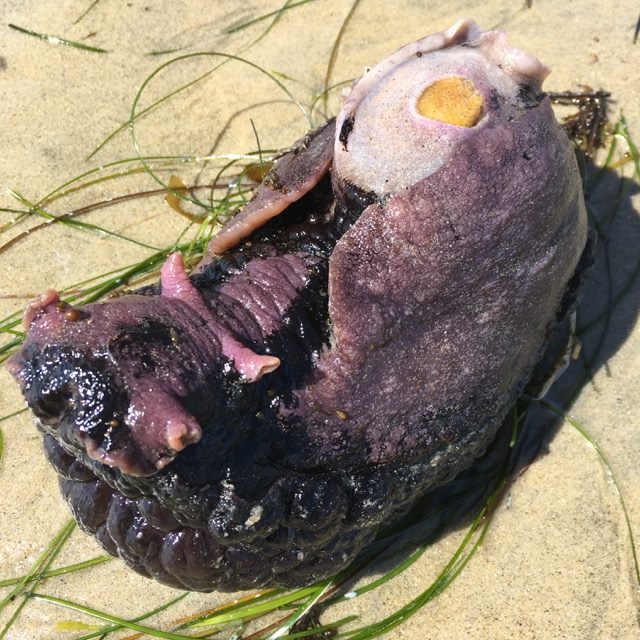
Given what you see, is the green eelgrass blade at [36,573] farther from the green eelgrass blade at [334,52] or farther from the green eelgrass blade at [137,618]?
the green eelgrass blade at [334,52]

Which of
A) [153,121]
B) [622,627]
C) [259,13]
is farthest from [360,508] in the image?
[259,13]

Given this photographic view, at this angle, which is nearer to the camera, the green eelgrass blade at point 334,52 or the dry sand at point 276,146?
the dry sand at point 276,146

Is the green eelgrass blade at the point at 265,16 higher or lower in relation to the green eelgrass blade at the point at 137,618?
higher

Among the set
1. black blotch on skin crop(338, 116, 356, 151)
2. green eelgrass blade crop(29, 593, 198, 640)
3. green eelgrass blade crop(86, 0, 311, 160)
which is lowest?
green eelgrass blade crop(29, 593, 198, 640)

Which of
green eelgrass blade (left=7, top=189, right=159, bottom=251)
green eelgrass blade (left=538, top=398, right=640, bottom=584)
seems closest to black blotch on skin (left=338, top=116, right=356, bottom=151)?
green eelgrass blade (left=538, top=398, right=640, bottom=584)

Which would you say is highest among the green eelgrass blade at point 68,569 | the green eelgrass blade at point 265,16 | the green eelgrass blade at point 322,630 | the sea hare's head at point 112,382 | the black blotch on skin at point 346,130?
the black blotch on skin at point 346,130

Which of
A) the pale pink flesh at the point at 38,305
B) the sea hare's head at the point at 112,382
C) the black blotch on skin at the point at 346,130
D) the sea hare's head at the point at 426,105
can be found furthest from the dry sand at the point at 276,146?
the black blotch on skin at the point at 346,130

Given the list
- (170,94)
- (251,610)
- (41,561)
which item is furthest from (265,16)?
(251,610)

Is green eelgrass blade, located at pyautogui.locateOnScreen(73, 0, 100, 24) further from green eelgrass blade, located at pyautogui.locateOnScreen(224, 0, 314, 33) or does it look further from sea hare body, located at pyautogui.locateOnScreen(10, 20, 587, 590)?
sea hare body, located at pyautogui.locateOnScreen(10, 20, 587, 590)
